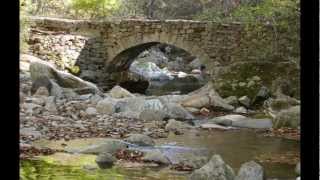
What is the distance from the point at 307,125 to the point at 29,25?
1.05m

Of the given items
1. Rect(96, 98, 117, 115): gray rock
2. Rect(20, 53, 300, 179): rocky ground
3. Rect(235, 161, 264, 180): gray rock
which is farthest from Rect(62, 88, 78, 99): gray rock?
Rect(235, 161, 264, 180): gray rock

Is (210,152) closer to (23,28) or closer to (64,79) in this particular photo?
(64,79)

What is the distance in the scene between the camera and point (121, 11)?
166cm

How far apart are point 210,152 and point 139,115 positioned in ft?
1.04

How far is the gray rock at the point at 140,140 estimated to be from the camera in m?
1.60

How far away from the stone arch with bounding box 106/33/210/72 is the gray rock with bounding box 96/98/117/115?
0.23 meters

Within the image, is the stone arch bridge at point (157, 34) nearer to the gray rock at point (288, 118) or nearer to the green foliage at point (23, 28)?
the green foliage at point (23, 28)

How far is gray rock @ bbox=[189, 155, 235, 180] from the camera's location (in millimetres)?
1532

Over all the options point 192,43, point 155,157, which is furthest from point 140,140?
point 192,43

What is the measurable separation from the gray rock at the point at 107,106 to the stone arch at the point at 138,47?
23 centimetres

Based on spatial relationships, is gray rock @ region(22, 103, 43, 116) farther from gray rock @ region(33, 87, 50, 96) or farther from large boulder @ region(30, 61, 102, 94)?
large boulder @ region(30, 61, 102, 94)
